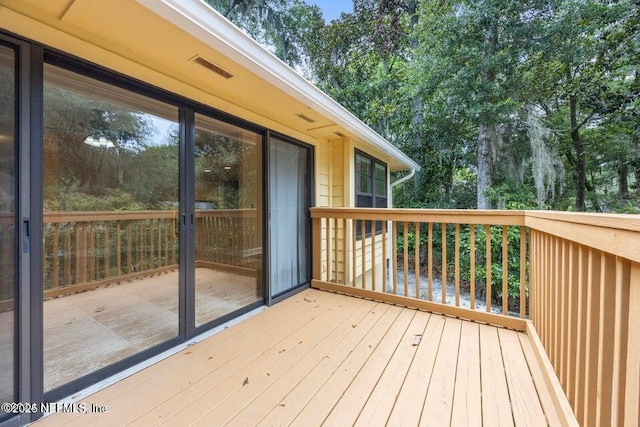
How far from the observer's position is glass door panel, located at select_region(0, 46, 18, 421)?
1.39m

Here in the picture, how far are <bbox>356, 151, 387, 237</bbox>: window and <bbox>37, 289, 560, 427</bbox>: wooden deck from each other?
279 cm

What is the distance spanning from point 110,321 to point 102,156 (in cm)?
122

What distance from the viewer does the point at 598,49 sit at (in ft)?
17.2

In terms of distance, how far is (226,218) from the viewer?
2607 mm

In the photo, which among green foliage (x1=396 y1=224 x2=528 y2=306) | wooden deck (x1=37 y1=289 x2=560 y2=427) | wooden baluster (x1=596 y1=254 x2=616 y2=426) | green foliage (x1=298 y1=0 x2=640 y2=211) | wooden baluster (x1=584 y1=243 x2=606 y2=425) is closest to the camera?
wooden baluster (x1=596 y1=254 x2=616 y2=426)

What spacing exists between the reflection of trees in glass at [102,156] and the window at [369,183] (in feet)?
11.0

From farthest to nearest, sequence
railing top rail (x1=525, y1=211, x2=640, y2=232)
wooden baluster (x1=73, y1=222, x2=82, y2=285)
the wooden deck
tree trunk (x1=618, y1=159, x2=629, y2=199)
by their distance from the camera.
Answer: tree trunk (x1=618, y1=159, x2=629, y2=199) → wooden baluster (x1=73, y1=222, x2=82, y2=285) → the wooden deck → railing top rail (x1=525, y1=211, x2=640, y2=232)

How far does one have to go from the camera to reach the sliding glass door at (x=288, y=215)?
3189 mm

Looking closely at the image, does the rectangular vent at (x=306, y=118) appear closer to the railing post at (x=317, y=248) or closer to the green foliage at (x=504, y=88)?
the railing post at (x=317, y=248)

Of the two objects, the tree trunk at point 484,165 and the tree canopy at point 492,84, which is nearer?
the tree canopy at point 492,84

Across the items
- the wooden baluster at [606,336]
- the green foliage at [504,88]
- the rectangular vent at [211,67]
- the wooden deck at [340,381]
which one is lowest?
the wooden deck at [340,381]

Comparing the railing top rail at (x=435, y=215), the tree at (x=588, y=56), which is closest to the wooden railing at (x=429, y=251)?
the railing top rail at (x=435, y=215)

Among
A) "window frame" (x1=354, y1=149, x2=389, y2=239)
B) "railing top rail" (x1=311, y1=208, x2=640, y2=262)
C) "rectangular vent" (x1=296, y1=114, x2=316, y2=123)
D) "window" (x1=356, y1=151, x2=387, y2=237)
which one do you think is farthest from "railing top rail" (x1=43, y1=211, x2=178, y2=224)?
"window" (x1=356, y1=151, x2=387, y2=237)

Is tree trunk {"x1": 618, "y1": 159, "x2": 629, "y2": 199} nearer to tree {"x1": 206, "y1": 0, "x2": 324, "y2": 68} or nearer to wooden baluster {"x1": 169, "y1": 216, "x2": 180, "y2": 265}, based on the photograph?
tree {"x1": 206, "y1": 0, "x2": 324, "y2": 68}
